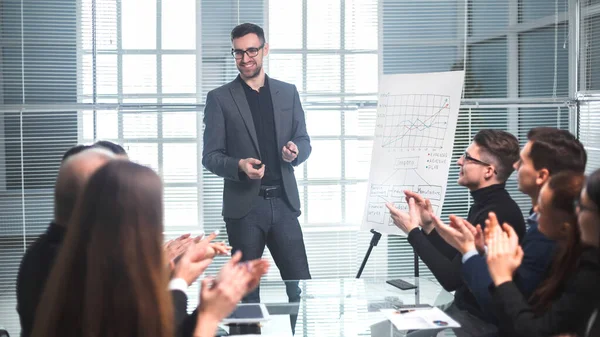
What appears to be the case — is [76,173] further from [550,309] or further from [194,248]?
[550,309]

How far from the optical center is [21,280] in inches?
71.9

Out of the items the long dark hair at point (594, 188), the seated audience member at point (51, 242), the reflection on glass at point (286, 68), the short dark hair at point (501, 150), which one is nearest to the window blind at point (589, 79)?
the short dark hair at point (501, 150)

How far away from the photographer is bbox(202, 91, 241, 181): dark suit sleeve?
12.0 ft

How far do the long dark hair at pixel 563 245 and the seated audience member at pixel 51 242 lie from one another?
1204 mm

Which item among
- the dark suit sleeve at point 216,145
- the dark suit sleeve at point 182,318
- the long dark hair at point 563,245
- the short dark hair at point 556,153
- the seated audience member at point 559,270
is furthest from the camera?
the dark suit sleeve at point 216,145

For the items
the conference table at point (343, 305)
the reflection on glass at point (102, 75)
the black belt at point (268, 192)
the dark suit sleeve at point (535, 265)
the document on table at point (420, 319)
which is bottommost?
the conference table at point (343, 305)

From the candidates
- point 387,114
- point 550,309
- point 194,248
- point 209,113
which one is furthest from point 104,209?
point 387,114

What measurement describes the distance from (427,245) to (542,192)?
0.77 metres

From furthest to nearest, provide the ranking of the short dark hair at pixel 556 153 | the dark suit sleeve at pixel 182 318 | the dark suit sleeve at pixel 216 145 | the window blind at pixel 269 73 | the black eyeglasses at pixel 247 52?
the window blind at pixel 269 73 → the black eyeglasses at pixel 247 52 → the dark suit sleeve at pixel 216 145 → the short dark hair at pixel 556 153 → the dark suit sleeve at pixel 182 318

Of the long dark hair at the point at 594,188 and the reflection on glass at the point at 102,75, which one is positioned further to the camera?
the reflection on glass at the point at 102,75

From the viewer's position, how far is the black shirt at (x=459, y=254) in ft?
8.92

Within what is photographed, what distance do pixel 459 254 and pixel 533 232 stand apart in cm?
53

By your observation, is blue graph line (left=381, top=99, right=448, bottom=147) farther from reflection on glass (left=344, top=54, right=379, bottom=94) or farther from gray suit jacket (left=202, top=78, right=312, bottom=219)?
reflection on glass (left=344, top=54, right=379, bottom=94)

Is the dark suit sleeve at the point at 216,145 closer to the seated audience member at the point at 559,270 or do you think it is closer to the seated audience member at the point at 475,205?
the seated audience member at the point at 475,205
